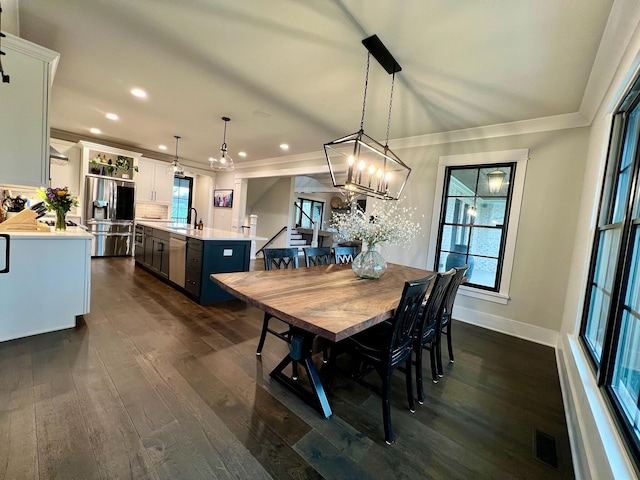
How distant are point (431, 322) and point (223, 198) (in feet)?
22.7

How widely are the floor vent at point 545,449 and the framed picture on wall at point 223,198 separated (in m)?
7.27

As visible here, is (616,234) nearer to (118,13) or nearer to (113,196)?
(118,13)

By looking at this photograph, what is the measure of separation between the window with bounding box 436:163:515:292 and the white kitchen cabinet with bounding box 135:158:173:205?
6.45 metres

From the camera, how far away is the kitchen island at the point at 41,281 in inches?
91.0

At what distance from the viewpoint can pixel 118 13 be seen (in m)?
1.97

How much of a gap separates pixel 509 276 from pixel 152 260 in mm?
5520

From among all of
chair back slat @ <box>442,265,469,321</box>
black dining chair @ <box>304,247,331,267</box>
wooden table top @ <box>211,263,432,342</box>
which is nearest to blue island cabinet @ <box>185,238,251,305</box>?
black dining chair @ <box>304,247,331,267</box>

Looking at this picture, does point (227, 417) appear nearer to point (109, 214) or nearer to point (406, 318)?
point (406, 318)

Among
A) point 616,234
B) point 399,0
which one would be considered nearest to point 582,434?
point 616,234

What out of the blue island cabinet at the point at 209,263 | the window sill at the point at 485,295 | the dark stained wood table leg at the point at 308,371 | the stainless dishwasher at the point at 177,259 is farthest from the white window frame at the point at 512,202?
the stainless dishwasher at the point at 177,259

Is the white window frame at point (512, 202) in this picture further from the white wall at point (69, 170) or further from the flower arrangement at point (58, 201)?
the white wall at point (69, 170)

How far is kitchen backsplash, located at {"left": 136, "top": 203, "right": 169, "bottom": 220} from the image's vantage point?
6.93 meters

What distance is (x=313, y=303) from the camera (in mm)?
1587

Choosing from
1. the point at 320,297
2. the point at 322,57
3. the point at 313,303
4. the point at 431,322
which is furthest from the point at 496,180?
the point at 313,303
